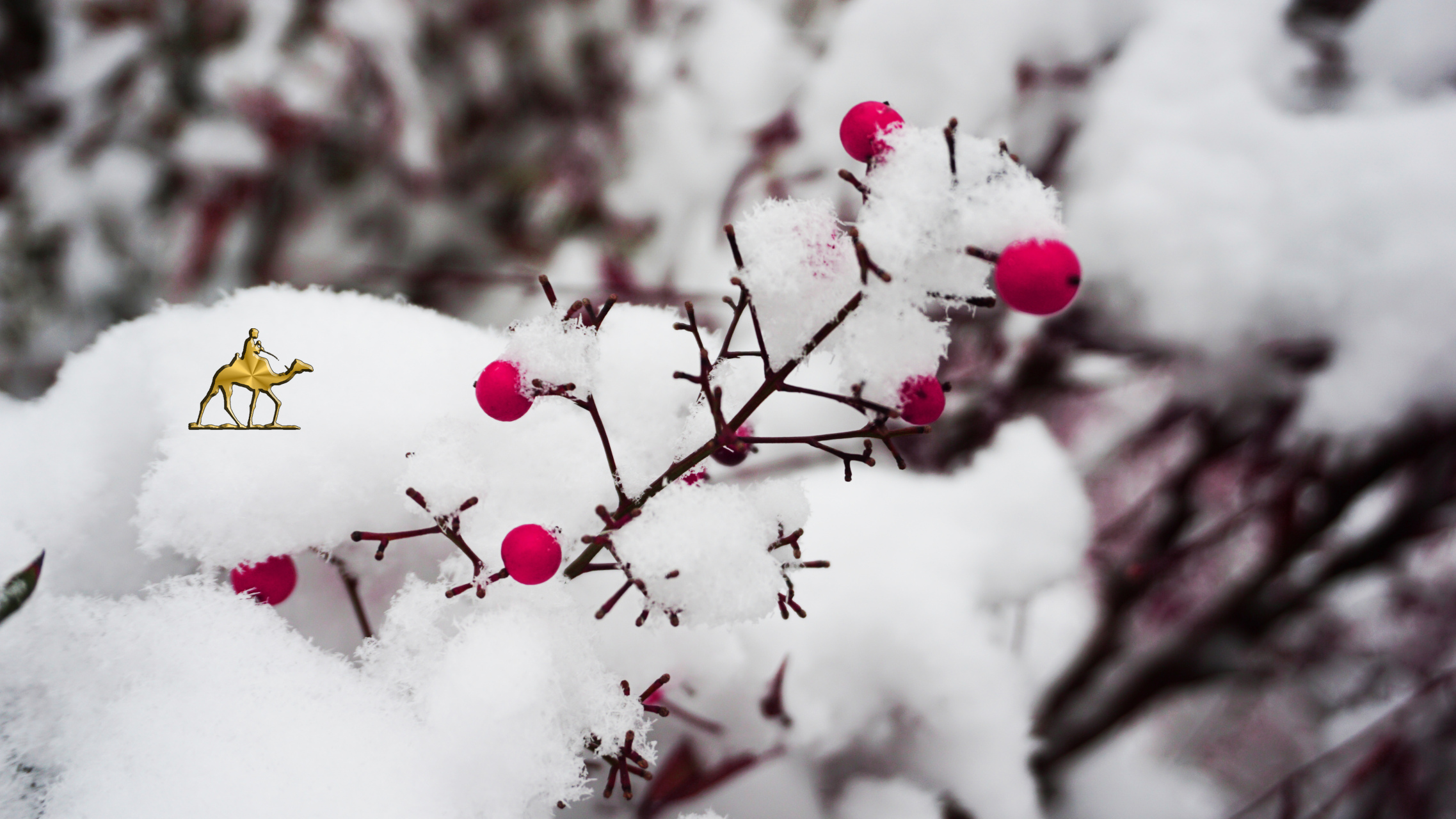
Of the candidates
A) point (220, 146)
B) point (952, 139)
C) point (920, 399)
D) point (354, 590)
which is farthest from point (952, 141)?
point (220, 146)

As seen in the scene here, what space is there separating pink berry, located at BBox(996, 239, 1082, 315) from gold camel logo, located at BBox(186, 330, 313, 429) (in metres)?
0.35

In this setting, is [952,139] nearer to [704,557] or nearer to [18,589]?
[704,557]

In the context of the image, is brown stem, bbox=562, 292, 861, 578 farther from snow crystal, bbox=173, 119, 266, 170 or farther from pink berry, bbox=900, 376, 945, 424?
snow crystal, bbox=173, 119, 266, 170

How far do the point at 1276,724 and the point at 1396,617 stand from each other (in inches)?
32.9

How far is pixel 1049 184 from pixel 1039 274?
0.73 metres

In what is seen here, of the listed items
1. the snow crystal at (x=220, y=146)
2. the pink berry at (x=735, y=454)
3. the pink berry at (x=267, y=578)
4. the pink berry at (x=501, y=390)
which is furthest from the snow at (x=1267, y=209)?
the snow crystal at (x=220, y=146)

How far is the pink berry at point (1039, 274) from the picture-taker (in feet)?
0.91

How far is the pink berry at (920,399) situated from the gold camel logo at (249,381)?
0.31m

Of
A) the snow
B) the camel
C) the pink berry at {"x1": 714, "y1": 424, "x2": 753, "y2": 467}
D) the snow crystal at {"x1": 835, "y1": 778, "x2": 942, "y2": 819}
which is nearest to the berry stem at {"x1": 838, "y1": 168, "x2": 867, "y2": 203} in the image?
the pink berry at {"x1": 714, "y1": 424, "x2": 753, "y2": 467}

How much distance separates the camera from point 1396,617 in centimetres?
149

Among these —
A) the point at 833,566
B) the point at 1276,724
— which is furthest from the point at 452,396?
the point at 1276,724

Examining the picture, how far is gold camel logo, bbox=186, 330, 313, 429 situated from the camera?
390 mm

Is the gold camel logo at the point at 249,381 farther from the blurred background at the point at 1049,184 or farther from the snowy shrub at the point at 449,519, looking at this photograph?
the blurred background at the point at 1049,184

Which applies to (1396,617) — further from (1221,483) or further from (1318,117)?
(1318,117)
